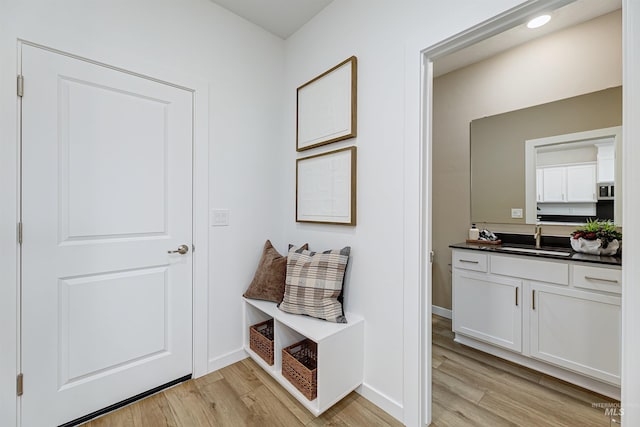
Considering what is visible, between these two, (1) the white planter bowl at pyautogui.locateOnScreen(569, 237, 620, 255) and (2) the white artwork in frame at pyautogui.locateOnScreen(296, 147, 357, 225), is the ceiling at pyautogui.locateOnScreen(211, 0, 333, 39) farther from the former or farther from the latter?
(1) the white planter bowl at pyautogui.locateOnScreen(569, 237, 620, 255)

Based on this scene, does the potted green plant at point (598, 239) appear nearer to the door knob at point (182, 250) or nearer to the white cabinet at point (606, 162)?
the white cabinet at point (606, 162)

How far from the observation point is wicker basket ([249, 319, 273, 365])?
1.89m

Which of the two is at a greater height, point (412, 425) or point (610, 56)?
point (610, 56)

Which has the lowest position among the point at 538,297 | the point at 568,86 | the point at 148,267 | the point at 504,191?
the point at 538,297

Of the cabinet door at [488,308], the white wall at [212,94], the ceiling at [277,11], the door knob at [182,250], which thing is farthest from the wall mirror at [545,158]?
the door knob at [182,250]

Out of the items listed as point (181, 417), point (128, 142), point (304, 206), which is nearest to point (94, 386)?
point (181, 417)

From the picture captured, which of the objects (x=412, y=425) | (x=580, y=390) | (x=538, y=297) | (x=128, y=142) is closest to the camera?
(x=412, y=425)

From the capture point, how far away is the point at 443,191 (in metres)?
3.04

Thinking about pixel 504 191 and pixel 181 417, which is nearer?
pixel 181 417

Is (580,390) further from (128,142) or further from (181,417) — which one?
(128,142)

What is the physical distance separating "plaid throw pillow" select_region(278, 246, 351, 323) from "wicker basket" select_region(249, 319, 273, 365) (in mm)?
318

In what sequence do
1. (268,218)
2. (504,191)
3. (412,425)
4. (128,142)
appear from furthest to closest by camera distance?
(504,191) → (268,218) → (128,142) → (412,425)

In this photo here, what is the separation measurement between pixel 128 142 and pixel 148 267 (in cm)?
78

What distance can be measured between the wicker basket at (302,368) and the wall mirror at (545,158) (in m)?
2.11
